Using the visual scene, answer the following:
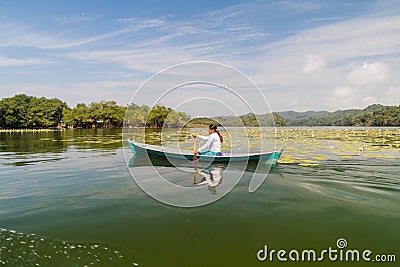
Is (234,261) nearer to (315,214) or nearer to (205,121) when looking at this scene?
(315,214)

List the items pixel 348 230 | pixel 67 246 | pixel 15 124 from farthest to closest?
pixel 15 124 < pixel 348 230 < pixel 67 246

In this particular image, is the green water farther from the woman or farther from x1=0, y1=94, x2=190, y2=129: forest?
x1=0, y1=94, x2=190, y2=129: forest

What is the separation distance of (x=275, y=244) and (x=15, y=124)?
63.1 meters

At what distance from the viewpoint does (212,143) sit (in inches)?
335

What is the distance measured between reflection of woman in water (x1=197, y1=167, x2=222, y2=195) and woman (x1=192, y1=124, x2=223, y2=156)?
1.84 feet

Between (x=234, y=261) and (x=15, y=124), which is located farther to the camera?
(x=15, y=124)

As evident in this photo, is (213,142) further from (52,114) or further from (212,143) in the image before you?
(52,114)

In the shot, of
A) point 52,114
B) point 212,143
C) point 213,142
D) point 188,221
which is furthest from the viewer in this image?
point 52,114

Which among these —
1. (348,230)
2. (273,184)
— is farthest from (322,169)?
(348,230)

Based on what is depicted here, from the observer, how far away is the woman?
7.96 meters

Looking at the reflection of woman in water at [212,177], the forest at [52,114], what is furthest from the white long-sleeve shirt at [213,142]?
the forest at [52,114]

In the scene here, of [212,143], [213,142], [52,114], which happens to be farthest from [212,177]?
[52,114]

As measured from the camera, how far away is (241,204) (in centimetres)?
471

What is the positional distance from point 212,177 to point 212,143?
1.77m
